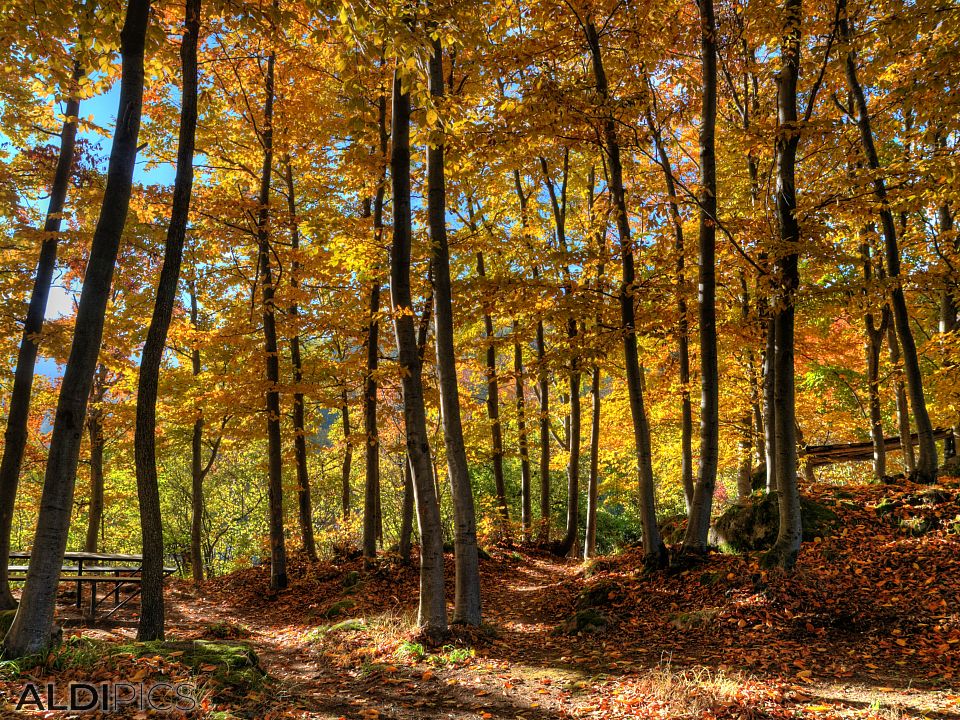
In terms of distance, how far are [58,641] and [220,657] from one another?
1.34m

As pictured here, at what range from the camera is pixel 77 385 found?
16.3 feet

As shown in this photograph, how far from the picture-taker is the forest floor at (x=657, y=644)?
4.55 m

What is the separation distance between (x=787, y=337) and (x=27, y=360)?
10.6 metres

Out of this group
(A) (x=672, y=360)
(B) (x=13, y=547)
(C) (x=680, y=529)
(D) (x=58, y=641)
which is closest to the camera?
(D) (x=58, y=641)

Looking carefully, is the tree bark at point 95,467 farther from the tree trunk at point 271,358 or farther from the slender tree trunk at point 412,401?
the slender tree trunk at point 412,401

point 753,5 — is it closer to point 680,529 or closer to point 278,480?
point 680,529

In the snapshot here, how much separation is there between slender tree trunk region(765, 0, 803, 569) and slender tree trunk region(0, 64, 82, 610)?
9148mm

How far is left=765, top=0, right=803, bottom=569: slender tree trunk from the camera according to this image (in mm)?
7082

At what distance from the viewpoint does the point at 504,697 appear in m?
5.13

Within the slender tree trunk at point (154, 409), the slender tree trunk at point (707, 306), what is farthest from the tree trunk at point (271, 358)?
the slender tree trunk at point (707, 306)

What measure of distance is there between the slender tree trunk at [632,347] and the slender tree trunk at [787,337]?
1708mm

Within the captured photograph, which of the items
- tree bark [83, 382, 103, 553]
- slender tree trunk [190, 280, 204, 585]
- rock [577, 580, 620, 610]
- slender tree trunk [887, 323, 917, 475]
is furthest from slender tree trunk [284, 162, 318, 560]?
slender tree trunk [887, 323, 917, 475]

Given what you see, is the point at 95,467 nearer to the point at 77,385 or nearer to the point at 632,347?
the point at 77,385

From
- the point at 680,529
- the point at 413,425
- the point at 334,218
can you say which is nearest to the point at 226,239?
the point at 334,218
